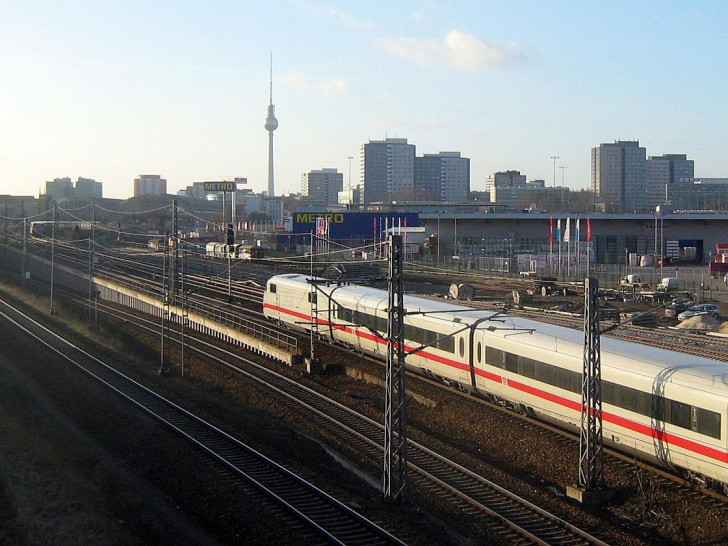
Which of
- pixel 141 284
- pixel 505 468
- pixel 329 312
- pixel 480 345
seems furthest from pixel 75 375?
pixel 141 284

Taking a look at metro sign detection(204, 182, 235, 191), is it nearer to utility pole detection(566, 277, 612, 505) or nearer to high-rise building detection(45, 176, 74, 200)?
utility pole detection(566, 277, 612, 505)

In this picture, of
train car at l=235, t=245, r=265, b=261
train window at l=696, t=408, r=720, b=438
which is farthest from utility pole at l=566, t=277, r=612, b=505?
train car at l=235, t=245, r=265, b=261

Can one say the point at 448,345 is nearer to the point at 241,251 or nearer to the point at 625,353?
the point at 625,353

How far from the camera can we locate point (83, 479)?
12594mm

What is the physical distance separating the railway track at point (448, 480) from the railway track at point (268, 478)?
1.95 metres

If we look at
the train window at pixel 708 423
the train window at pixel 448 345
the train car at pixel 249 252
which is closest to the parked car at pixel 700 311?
the train window at pixel 448 345

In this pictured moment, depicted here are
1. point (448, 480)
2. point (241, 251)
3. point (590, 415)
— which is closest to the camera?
point (590, 415)

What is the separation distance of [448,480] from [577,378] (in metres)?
3.13

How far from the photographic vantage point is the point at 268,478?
1254 cm

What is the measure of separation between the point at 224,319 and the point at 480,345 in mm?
14900

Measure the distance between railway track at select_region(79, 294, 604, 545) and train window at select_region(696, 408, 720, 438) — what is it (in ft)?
8.55

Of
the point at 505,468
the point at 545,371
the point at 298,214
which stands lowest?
the point at 505,468

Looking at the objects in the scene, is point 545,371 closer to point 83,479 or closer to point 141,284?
point 83,479

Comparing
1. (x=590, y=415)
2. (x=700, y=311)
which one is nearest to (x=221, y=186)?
(x=700, y=311)
